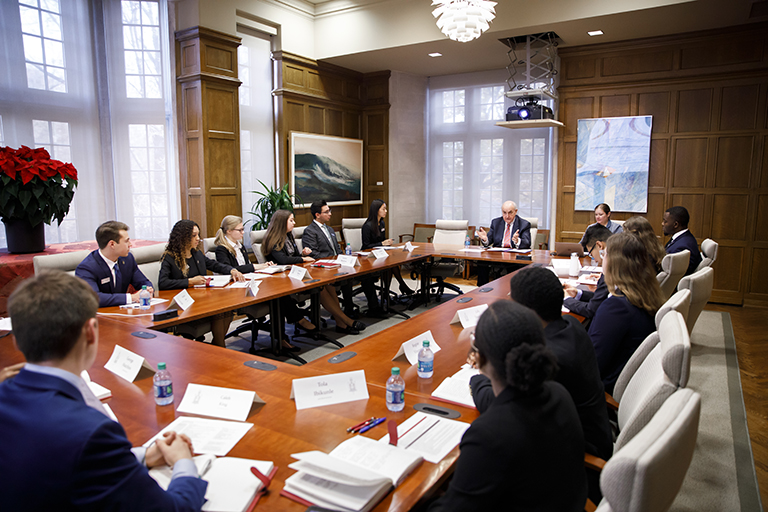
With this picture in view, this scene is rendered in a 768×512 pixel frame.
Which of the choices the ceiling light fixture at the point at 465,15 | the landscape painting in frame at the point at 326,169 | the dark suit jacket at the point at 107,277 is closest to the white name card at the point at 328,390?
the dark suit jacket at the point at 107,277

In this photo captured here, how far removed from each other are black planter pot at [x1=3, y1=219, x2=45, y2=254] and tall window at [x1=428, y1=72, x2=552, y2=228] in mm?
6259

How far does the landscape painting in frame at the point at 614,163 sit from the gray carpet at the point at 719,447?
2678mm

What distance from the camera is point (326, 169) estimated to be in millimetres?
7914

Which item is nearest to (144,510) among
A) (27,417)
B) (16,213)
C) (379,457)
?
(27,417)

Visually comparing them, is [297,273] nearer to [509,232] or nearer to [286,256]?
[286,256]

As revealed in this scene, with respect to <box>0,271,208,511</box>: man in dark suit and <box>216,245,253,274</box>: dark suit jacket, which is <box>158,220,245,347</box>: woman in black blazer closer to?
<box>216,245,253,274</box>: dark suit jacket

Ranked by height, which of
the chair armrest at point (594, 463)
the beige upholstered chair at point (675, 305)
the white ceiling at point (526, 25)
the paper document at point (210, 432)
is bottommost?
the chair armrest at point (594, 463)

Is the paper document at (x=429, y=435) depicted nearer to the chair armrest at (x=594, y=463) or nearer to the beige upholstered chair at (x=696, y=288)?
the chair armrest at (x=594, y=463)

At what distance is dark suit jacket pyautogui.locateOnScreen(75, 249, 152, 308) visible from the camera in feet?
10.8

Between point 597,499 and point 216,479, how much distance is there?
1.26 m

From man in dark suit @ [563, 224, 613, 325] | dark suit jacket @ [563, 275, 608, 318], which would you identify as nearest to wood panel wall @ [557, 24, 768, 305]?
man in dark suit @ [563, 224, 613, 325]

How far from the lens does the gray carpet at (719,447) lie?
244 centimetres

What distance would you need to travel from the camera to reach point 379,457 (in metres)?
1.45

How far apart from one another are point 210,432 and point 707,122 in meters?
7.01
